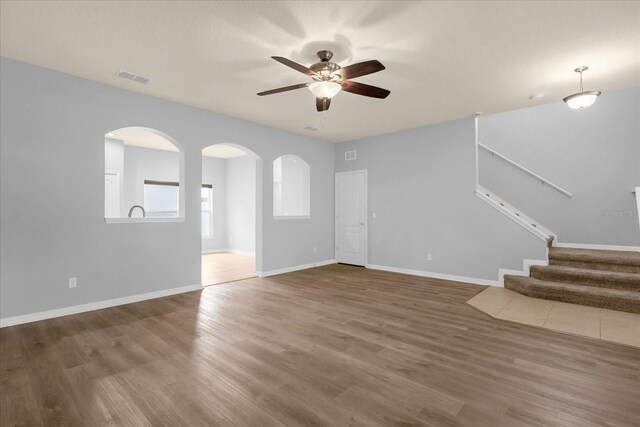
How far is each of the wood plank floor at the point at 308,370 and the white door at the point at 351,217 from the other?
3.16 m

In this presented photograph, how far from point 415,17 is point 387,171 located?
4159 millimetres

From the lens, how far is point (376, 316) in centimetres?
367

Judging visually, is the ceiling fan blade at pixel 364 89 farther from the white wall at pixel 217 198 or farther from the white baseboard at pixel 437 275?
the white wall at pixel 217 198

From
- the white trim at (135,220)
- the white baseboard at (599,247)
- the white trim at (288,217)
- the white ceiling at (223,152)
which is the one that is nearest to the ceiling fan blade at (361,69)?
the white trim at (135,220)

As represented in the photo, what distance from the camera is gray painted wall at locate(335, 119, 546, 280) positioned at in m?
5.23

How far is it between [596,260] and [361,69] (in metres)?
4.65

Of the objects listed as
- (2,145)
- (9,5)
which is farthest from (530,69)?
(2,145)

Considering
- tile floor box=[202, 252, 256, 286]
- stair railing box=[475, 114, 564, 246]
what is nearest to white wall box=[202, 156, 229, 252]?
tile floor box=[202, 252, 256, 286]

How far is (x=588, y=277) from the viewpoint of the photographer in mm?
4316

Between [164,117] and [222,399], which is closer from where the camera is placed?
[222,399]

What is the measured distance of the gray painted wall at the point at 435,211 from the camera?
5227mm

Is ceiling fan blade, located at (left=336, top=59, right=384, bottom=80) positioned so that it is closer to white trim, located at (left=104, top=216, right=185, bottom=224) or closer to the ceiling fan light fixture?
the ceiling fan light fixture

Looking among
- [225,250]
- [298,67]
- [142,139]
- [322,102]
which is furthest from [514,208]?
[142,139]

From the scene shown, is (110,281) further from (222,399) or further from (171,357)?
(222,399)
